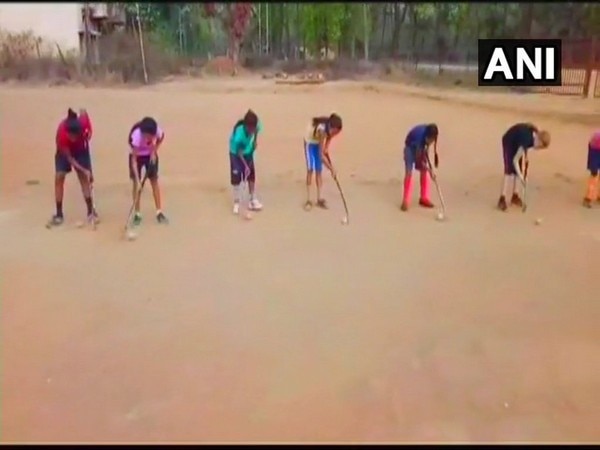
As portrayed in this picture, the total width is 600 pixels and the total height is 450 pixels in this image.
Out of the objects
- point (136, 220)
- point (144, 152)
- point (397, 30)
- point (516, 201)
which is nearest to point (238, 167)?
point (144, 152)

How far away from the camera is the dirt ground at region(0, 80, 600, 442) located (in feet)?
9.29

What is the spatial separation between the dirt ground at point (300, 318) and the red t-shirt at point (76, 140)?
2.40 ft

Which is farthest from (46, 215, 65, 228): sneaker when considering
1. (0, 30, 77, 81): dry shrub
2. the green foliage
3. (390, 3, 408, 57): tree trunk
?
(390, 3, 408, 57): tree trunk

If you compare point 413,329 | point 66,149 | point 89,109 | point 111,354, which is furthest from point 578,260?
point 89,109

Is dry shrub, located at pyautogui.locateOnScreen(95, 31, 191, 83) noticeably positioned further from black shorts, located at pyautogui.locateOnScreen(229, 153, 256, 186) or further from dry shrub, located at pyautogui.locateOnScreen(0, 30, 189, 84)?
black shorts, located at pyautogui.locateOnScreen(229, 153, 256, 186)

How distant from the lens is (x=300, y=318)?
3822 mm

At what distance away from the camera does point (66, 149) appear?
555 centimetres

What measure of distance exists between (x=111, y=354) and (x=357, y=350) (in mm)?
1337

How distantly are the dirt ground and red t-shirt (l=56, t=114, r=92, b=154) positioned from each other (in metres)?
0.73

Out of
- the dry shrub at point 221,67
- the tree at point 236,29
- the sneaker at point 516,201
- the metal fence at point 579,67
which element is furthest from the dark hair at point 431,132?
the dry shrub at point 221,67

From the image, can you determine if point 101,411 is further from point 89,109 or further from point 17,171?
point 89,109

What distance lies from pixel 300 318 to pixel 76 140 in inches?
115

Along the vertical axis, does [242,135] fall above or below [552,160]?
above

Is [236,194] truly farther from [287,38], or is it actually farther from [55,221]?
[287,38]
